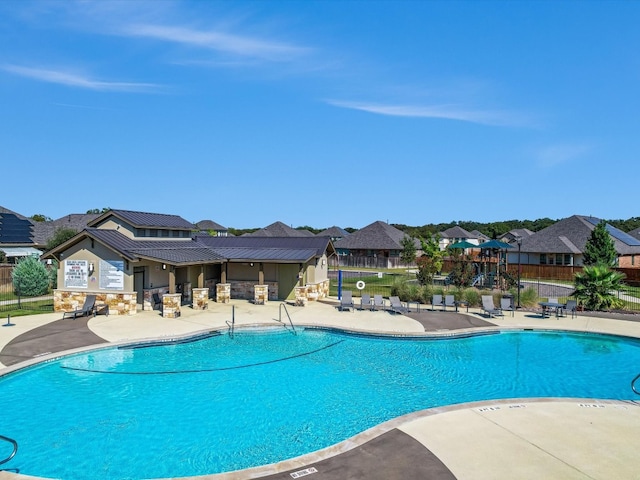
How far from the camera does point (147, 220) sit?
2539 centimetres

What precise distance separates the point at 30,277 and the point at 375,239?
40.6m

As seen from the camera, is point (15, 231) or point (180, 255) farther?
point (15, 231)

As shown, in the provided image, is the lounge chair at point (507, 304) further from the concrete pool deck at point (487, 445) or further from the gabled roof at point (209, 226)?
the gabled roof at point (209, 226)

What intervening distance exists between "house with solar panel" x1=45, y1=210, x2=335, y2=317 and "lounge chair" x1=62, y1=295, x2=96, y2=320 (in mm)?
517

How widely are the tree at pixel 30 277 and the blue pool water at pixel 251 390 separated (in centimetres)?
1644

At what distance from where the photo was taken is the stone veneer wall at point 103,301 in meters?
21.4

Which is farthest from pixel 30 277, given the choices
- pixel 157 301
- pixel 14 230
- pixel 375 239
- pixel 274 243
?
pixel 375 239

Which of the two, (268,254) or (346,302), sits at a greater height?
(268,254)

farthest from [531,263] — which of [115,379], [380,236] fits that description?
[115,379]

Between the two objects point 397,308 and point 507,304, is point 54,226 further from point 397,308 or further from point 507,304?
point 507,304

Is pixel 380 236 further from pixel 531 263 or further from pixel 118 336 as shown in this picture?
pixel 118 336

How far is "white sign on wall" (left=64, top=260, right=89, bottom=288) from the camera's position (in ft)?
72.2

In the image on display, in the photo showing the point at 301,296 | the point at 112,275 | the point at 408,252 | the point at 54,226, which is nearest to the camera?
the point at 112,275

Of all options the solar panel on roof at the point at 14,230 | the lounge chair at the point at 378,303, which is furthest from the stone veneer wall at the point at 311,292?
the solar panel on roof at the point at 14,230
